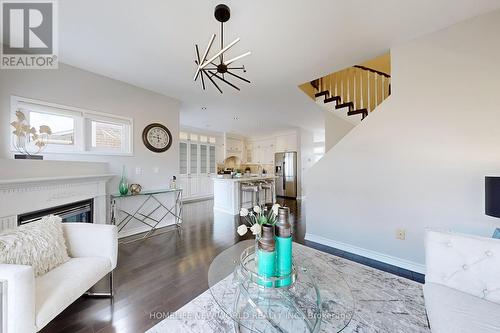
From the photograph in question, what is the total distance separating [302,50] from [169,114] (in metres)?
2.74

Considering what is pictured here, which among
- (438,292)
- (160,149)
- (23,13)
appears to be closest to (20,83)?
(23,13)

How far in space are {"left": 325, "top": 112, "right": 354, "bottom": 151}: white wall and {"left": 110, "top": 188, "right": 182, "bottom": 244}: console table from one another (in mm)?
3418

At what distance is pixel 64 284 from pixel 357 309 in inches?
85.6

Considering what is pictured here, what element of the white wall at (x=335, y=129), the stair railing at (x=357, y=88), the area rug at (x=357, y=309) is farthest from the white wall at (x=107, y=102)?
the white wall at (x=335, y=129)

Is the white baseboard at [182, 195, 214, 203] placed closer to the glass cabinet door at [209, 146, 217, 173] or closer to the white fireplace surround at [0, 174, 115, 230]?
the glass cabinet door at [209, 146, 217, 173]

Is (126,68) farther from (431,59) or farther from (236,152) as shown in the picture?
(236,152)

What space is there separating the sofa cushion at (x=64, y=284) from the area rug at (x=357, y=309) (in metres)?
0.59

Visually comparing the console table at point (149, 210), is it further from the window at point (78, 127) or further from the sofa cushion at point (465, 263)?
the sofa cushion at point (465, 263)

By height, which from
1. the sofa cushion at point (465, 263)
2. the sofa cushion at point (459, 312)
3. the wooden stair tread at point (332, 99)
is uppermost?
the wooden stair tread at point (332, 99)

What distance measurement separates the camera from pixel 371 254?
8.04 feet

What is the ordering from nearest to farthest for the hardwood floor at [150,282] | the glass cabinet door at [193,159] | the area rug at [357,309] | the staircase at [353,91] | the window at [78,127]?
the area rug at [357,309] < the hardwood floor at [150,282] < the window at [78,127] < the staircase at [353,91] < the glass cabinet door at [193,159]

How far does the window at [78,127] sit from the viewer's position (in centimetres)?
240

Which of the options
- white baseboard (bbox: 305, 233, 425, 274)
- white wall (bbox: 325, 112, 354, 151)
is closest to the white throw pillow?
white baseboard (bbox: 305, 233, 425, 274)

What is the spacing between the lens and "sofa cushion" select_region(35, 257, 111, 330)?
3.64ft
